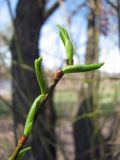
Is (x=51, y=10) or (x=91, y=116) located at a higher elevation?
(x=51, y=10)

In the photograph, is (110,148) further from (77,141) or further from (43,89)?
(43,89)

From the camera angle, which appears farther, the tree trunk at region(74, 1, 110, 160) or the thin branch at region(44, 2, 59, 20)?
the thin branch at region(44, 2, 59, 20)

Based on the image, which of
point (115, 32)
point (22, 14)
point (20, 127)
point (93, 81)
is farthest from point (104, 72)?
point (22, 14)

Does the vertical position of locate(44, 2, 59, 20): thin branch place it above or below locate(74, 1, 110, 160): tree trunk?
above

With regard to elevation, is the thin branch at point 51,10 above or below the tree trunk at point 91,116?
above

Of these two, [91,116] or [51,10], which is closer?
[91,116]

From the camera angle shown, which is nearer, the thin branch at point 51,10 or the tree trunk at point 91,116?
the tree trunk at point 91,116

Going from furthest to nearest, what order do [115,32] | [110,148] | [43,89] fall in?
[110,148] → [115,32] → [43,89]

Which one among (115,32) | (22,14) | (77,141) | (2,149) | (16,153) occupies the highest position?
(22,14)
